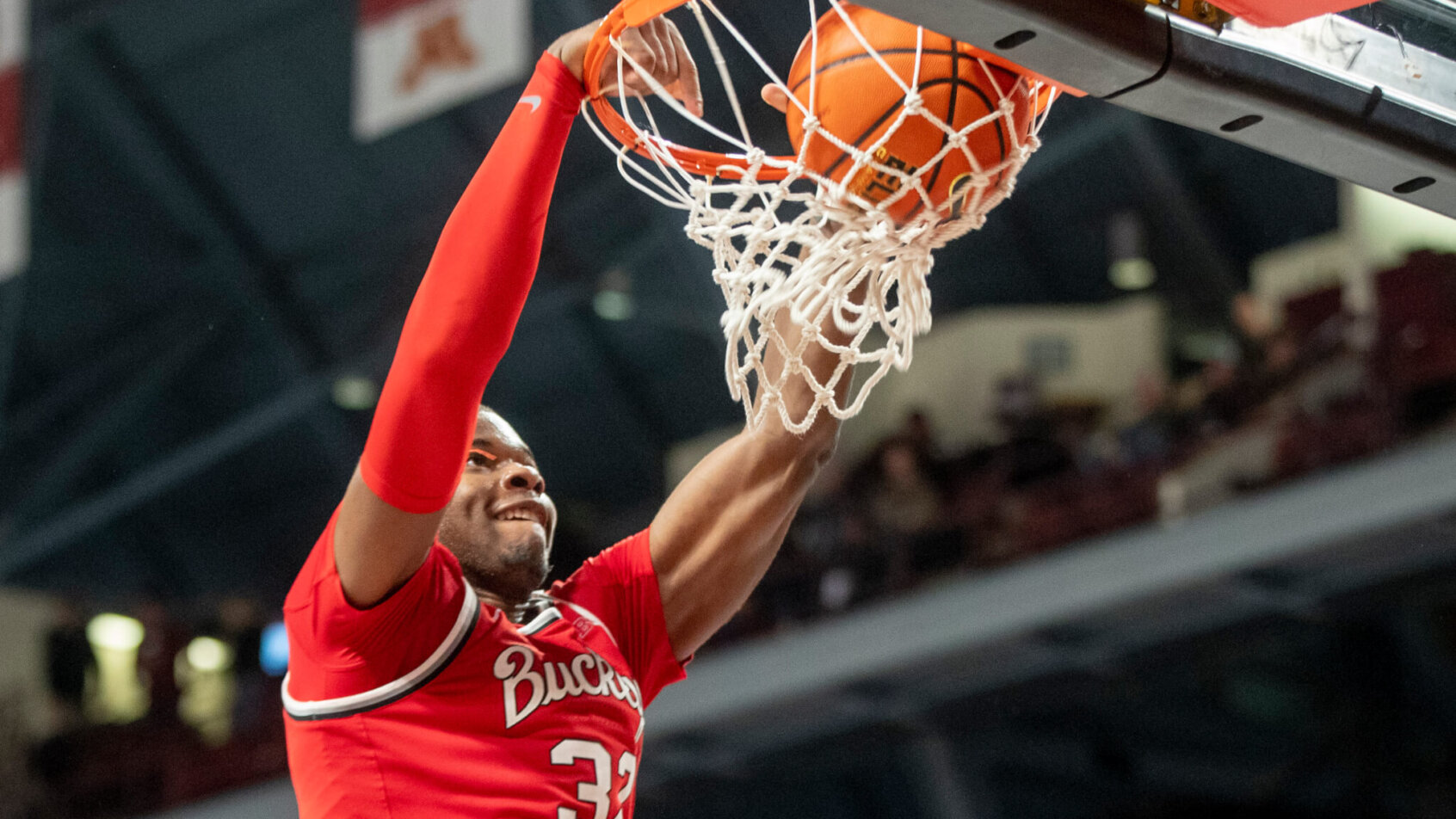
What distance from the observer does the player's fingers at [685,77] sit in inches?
84.4

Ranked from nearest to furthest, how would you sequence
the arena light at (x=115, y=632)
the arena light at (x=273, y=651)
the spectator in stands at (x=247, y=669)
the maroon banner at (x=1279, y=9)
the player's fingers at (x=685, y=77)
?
the maroon banner at (x=1279, y=9) → the player's fingers at (x=685, y=77) → the spectator in stands at (x=247, y=669) → the arena light at (x=273, y=651) → the arena light at (x=115, y=632)

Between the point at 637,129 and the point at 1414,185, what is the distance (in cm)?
112

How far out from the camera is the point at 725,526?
241 centimetres

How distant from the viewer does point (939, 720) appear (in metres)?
9.52

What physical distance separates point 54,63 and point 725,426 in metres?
6.03

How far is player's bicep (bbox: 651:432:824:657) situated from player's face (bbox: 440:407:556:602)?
0.21 m

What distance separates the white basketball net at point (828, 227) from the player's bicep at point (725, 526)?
0.47 ft

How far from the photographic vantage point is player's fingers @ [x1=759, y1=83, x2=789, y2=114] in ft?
6.95

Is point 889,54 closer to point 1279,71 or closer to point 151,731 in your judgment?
point 1279,71

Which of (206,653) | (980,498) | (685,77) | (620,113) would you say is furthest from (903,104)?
(206,653)

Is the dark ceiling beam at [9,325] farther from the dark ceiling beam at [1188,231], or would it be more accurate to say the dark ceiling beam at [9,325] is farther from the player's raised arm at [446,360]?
the player's raised arm at [446,360]

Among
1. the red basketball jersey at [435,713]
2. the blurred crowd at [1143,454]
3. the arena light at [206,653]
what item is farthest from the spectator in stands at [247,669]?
the red basketball jersey at [435,713]

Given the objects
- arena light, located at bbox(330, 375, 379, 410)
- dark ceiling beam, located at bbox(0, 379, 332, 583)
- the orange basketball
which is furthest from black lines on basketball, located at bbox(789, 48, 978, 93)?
dark ceiling beam, located at bbox(0, 379, 332, 583)

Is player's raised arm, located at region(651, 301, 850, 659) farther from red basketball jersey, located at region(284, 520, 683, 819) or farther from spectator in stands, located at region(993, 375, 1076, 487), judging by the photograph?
spectator in stands, located at region(993, 375, 1076, 487)
